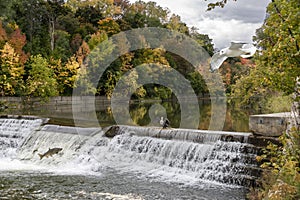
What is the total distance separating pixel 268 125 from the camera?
8039 millimetres

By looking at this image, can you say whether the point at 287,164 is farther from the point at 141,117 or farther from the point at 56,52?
the point at 56,52

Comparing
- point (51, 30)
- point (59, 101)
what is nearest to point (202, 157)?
point (59, 101)

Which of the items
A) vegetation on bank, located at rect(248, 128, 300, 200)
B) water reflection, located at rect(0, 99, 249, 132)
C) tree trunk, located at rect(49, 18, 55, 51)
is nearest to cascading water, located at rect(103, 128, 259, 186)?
vegetation on bank, located at rect(248, 128, 300, 200)

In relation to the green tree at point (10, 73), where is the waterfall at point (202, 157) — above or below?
below

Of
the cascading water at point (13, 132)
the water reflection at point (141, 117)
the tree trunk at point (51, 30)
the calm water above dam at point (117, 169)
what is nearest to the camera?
the calm water above dam at point (117, 169)

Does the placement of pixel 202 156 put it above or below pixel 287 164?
below

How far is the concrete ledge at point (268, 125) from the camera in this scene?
7.88m

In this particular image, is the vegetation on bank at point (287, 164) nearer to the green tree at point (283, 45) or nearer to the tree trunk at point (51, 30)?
the green tree at point (283, 45)

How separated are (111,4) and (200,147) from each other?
4097 centimetres

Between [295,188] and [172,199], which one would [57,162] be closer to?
[172,199]

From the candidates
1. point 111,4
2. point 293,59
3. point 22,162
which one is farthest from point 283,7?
point 111,4

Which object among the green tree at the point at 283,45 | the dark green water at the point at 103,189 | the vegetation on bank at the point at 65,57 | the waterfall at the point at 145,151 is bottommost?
the dark green water at the point at 103,189

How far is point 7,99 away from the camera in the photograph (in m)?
22.8

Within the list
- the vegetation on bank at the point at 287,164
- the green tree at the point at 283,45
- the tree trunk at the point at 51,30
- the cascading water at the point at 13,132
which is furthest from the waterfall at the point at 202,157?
the tree trunk at the point at 51,30
